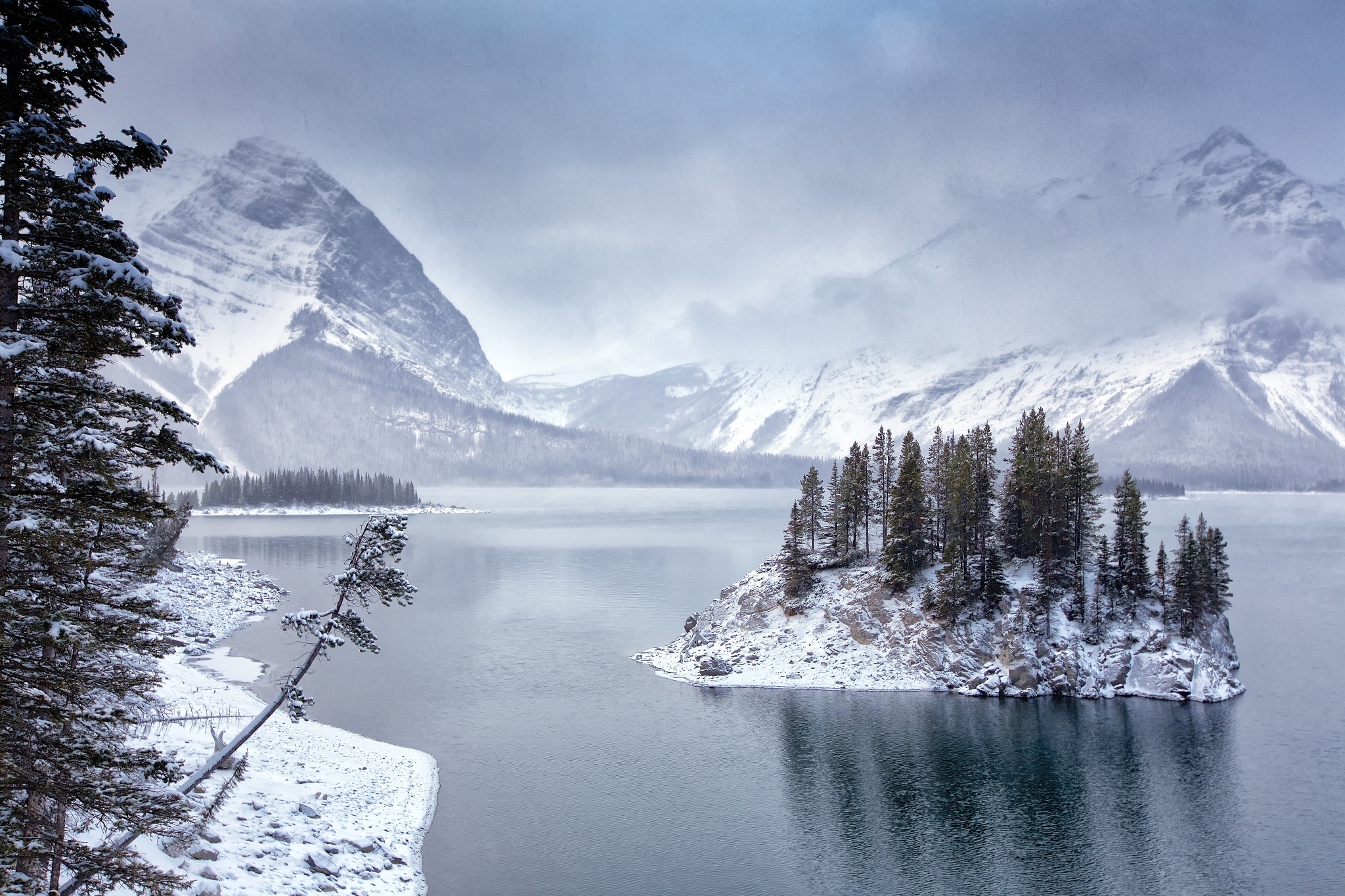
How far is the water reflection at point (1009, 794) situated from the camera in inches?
1469

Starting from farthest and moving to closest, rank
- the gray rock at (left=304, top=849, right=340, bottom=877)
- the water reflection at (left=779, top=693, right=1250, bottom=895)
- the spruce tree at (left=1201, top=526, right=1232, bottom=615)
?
1. the spruce tree at (left=1201, top=526, right=1232, bottom=615)
2. the water reflection at (left=779, top=693, right=1250, bottom=895)
3. the gray rock at (left=304, top=849, right=340, bottom=877)

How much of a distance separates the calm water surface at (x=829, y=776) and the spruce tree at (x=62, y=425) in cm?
2204

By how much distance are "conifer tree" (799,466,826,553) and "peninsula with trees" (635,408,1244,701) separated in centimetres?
268

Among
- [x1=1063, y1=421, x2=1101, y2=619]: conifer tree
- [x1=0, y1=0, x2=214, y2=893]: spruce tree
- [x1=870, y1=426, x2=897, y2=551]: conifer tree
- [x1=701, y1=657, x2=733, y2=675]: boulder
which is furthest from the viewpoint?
[x1=870, y1=426, x2=897, y2=551]: conifer tree

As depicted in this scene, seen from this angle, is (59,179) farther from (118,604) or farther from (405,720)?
(405,720)

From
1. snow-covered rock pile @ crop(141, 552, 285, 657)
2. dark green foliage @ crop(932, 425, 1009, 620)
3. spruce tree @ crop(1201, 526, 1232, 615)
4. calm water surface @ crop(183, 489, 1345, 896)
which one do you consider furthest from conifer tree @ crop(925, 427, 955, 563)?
snow-covered rock pile @ crop(141, 552, 285, 657)

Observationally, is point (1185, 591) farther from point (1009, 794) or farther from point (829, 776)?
point (829, 776)

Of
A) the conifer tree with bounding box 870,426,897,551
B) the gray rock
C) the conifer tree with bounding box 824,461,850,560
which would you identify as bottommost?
the gray rock

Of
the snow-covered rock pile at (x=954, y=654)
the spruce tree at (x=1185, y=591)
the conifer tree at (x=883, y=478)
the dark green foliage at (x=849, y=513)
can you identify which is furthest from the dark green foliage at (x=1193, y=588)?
the dark green foliage at (x=849, y=513)

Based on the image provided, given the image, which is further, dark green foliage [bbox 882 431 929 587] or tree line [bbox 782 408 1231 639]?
dark green foliage [bbox 882 431 929 587]

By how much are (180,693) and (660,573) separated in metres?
87.6

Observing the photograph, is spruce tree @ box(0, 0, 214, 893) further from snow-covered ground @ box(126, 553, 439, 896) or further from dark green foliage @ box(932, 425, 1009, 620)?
dark green foliage @ box(932, 425, 1009, 620)

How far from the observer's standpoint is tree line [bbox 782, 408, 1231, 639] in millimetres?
72250

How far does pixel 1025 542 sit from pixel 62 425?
78.8 m
